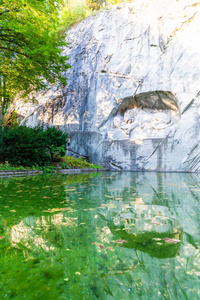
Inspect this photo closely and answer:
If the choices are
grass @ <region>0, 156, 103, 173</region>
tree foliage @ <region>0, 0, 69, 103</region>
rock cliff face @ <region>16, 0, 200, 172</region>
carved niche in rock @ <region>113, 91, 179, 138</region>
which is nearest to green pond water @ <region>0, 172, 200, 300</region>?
grass @ <region>0, 156, 103, 173</region>

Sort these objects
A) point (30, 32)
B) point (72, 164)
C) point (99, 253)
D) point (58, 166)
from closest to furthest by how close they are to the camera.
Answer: point (99, 253) < point (30, 32) < point (58, 166) < point (72, 164)

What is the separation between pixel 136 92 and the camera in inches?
597

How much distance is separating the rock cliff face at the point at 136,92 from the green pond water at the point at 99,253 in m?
10.7

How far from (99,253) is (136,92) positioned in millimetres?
14639

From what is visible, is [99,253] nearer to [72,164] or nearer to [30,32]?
[30,32]

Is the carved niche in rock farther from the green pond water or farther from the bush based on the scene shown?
the green pond water

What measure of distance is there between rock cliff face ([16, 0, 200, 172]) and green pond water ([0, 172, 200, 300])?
10715mm

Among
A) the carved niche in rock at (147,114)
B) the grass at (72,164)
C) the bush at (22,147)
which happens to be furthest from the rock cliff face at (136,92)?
the bush at (22,147)

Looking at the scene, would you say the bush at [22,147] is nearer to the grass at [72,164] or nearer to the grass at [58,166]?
the grass at [58,166]

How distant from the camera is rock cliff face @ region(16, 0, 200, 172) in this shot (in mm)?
13078

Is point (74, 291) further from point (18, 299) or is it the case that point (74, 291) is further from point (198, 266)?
point (198, 266)

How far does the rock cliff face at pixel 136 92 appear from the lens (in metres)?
13.1

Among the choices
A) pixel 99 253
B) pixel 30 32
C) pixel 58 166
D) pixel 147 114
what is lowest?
pixel 99 253

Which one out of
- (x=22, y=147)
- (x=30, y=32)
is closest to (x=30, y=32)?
(x=30, y=32)
